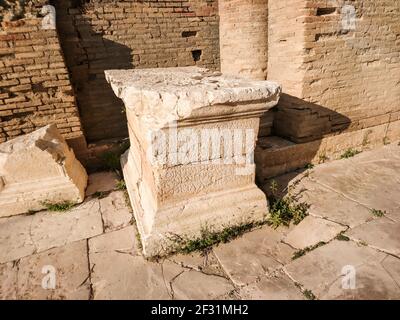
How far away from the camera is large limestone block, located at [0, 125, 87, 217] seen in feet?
9.51

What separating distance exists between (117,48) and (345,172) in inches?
140

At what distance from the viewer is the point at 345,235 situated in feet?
7.56

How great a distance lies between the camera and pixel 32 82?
3.25 meters

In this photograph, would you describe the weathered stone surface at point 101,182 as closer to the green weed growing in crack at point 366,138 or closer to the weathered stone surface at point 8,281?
the weathered stone surface at point 8,281

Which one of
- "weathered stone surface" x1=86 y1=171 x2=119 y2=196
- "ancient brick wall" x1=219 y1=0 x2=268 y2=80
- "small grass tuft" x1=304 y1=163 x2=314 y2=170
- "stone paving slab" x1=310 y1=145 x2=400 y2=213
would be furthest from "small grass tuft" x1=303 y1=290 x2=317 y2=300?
"ancient brick wall" x1=219 y1=0 x2=268 y2=80

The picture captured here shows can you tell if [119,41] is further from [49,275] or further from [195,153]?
[49,275]

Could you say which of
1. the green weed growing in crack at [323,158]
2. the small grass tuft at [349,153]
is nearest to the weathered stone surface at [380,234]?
the green weed growing in crack at [323,158]

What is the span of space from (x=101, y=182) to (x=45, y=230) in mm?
1012

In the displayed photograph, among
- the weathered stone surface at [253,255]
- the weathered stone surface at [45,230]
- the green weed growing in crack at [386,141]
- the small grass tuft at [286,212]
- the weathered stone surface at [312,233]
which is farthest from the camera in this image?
the green weed growing in crack at [386,141]

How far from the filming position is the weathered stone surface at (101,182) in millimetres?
3387

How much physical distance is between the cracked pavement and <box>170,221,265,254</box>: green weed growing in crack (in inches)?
2.1

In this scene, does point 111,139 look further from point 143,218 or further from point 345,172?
point 345,172

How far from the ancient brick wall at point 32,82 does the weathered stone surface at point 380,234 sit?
3.46 m
